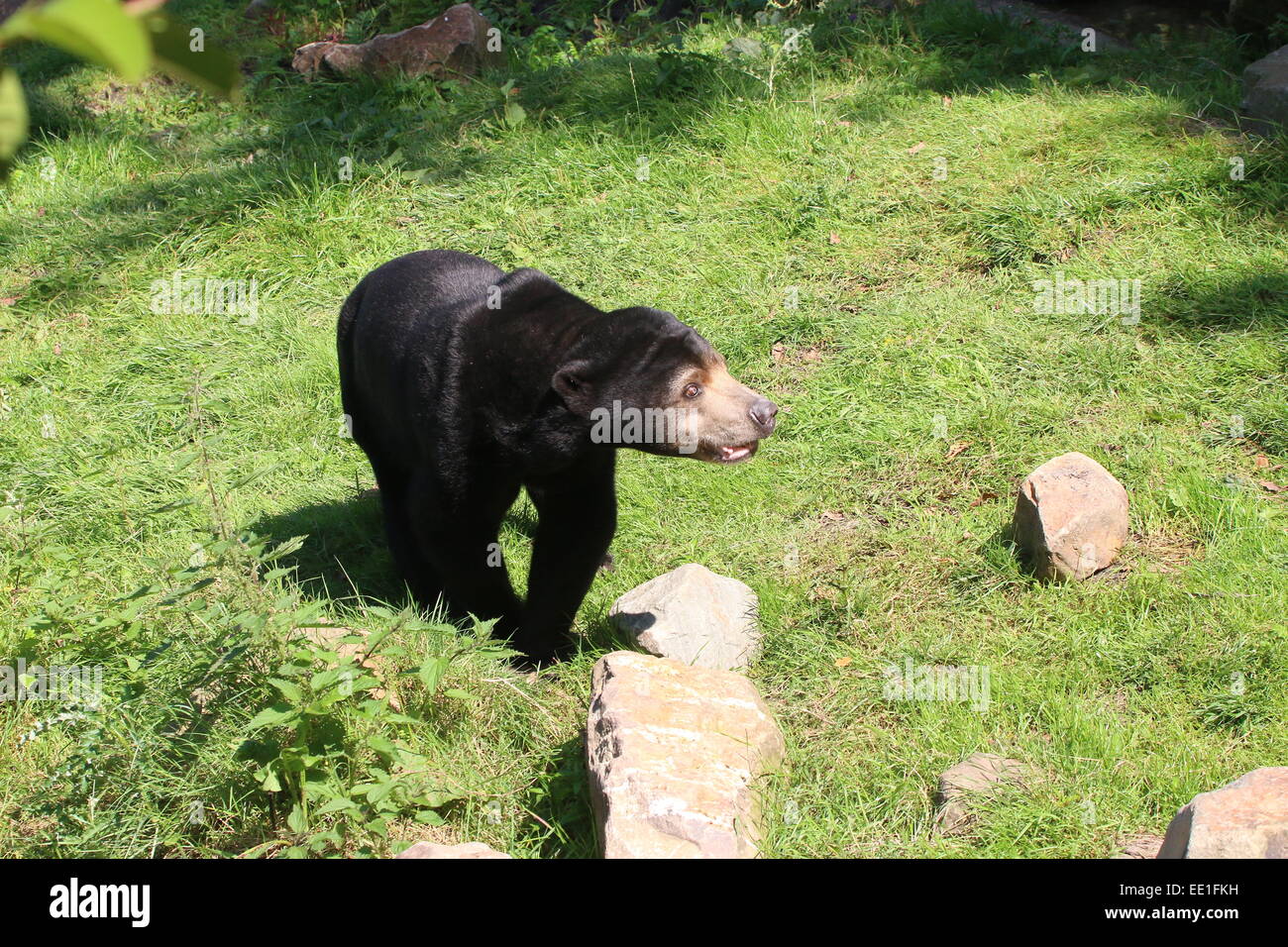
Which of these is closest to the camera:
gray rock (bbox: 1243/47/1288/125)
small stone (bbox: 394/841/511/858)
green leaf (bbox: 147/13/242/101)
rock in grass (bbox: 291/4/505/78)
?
green leaf (bbox: 147/13/242/101)

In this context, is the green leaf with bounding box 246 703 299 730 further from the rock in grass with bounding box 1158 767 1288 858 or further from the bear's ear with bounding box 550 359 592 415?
the rock in grass with bounding box 1158 767 1288 858

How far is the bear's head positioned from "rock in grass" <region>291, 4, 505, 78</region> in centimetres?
620

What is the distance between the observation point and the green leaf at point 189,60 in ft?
2.50

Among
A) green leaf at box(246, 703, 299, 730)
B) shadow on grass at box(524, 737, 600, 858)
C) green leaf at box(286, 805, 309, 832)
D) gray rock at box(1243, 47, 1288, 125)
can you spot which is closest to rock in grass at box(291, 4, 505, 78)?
gray rock at box(1243, 47, 1288, 125)

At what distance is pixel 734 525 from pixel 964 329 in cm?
202

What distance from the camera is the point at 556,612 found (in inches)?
193

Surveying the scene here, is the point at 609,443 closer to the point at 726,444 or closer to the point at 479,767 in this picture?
the point at 726,444

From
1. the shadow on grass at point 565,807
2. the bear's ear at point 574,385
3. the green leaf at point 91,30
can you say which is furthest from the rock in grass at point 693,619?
the green leaf at point 91,30

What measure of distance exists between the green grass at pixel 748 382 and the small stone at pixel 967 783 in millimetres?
75

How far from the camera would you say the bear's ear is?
4.21m

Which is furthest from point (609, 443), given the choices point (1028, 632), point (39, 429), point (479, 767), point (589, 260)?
point (39, 429)

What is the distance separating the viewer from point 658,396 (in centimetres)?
424

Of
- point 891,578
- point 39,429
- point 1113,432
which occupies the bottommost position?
point 39,429

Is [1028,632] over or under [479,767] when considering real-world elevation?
over
